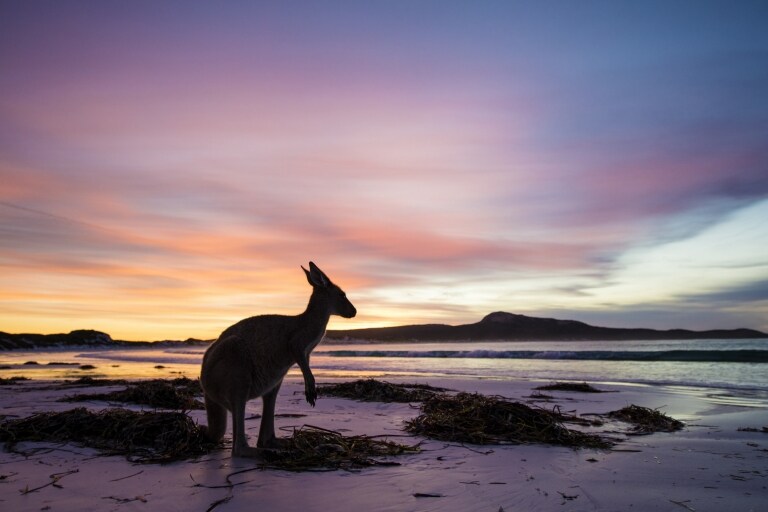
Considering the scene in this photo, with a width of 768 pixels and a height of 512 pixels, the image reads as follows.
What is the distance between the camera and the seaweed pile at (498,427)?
6.44 meters

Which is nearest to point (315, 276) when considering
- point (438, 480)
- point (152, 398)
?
point (438, 480)

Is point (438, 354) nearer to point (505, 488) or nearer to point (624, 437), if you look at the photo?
point (624, 437)

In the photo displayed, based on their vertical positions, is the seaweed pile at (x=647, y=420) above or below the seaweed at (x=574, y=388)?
above

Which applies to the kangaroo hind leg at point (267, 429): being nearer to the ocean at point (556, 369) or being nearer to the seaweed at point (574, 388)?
the seaweed at point (574, 388)

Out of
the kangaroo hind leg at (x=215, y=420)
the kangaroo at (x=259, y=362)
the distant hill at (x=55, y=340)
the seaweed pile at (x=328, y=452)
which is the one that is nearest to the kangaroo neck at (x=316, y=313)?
the kangaroo at (x=259, y=362)

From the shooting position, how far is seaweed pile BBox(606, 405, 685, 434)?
25.2 feet

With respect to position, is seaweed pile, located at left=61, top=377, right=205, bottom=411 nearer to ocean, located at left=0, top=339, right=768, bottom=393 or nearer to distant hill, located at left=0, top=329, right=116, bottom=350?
ocean, located at left=0, top=339, right=768, bottom=393

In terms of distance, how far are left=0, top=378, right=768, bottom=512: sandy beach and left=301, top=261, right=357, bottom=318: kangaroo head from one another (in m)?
1.77

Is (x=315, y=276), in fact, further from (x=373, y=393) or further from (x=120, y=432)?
(x=373, y=393)

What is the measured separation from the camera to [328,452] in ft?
17.7

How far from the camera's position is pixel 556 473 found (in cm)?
495

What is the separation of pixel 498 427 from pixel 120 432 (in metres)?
4.64

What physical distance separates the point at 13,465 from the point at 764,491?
6.79 meters

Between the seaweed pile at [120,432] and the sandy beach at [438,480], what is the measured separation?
0.21 meters
